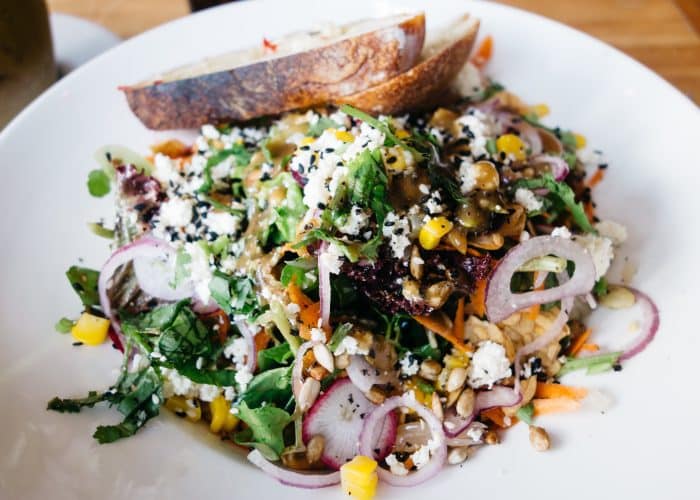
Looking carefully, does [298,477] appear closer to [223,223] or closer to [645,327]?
[223,223]

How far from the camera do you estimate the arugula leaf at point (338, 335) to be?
2.05 m

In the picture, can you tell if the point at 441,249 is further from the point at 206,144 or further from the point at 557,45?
the point at 557,45

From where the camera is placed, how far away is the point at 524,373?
87.8 inches

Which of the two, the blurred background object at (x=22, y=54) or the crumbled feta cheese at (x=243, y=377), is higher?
the blurred background object at (x=22, y=54)

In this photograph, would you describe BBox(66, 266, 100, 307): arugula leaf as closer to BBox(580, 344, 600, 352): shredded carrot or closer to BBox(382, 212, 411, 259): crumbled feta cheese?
BBox(382, 212, 411, 259): crumbled feta cheese

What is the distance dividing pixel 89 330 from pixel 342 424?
3.00ft

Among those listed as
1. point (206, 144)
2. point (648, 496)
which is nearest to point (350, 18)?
point (206, 144)

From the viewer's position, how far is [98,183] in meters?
2.70

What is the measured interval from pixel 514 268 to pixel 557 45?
52.4 inches

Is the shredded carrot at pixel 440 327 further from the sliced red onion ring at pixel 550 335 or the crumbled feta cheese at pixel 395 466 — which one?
the crumbled feta cheese at pixel 395 466

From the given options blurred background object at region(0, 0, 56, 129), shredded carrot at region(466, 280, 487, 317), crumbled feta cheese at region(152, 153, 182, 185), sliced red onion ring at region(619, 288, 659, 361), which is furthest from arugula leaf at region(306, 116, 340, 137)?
blurred background object at region(0, 0, 56, 129)

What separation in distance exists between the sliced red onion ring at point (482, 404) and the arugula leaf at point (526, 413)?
0.10 feet

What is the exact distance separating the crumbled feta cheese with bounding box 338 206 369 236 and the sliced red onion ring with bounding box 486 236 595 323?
463 millimetres

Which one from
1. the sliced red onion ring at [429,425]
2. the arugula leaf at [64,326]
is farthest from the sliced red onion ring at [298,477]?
the arugula leaf at [64,326]
